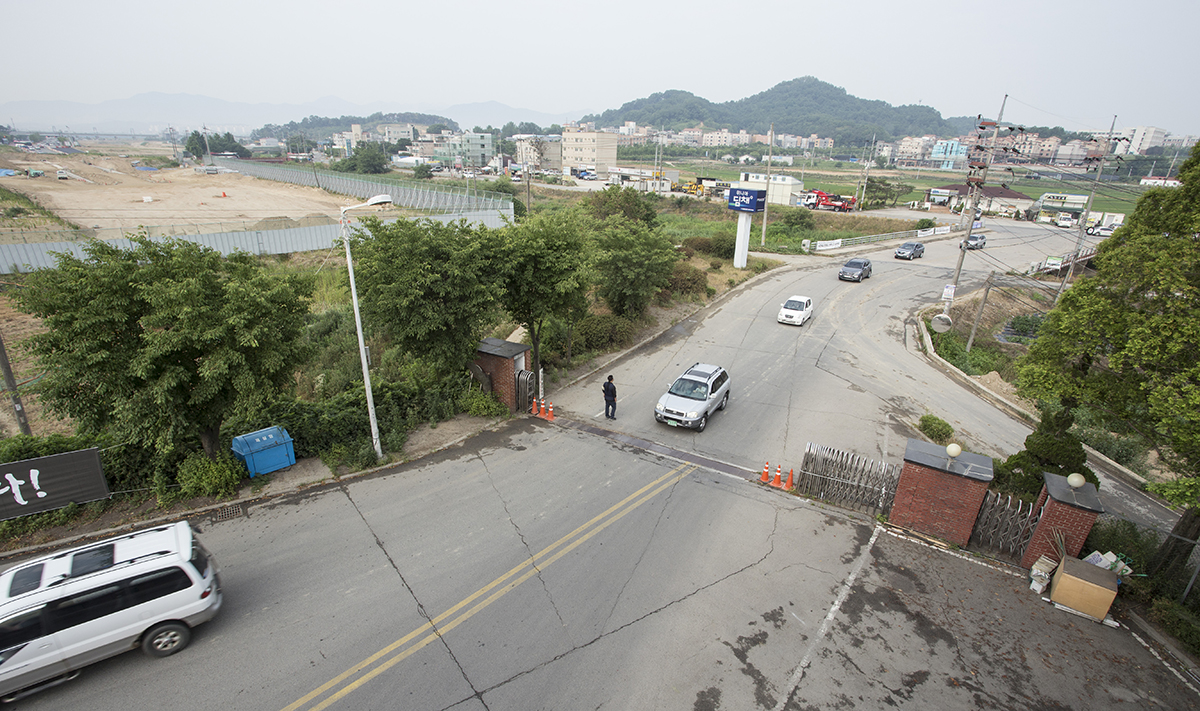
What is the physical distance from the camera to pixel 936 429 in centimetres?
1622

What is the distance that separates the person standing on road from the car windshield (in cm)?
187

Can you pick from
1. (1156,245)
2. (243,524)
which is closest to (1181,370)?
(1156,245)

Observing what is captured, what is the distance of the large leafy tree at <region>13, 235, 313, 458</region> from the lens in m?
10.0

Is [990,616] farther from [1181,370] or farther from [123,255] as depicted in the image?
[123,255]

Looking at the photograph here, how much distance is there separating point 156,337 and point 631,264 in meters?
17.8

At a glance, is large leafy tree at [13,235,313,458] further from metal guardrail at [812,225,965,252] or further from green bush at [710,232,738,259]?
metal guardrail at [812,225,965,252]

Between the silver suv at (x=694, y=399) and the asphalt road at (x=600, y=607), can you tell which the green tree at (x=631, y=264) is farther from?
the asphalt road at (x=600, y=607)

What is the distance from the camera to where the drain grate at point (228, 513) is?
1148cm

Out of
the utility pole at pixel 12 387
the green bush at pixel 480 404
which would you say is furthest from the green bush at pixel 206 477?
the green bush at pixel 480 404

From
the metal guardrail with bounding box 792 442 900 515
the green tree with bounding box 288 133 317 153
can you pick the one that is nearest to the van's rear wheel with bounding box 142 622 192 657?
the metal guardrail with bounding box 792 442 900 515

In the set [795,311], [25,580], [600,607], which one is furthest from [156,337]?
[795,311]

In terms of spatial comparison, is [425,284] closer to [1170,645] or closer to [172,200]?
[1170,645]

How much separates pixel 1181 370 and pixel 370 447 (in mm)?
16683

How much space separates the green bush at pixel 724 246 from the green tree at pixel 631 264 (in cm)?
1676
